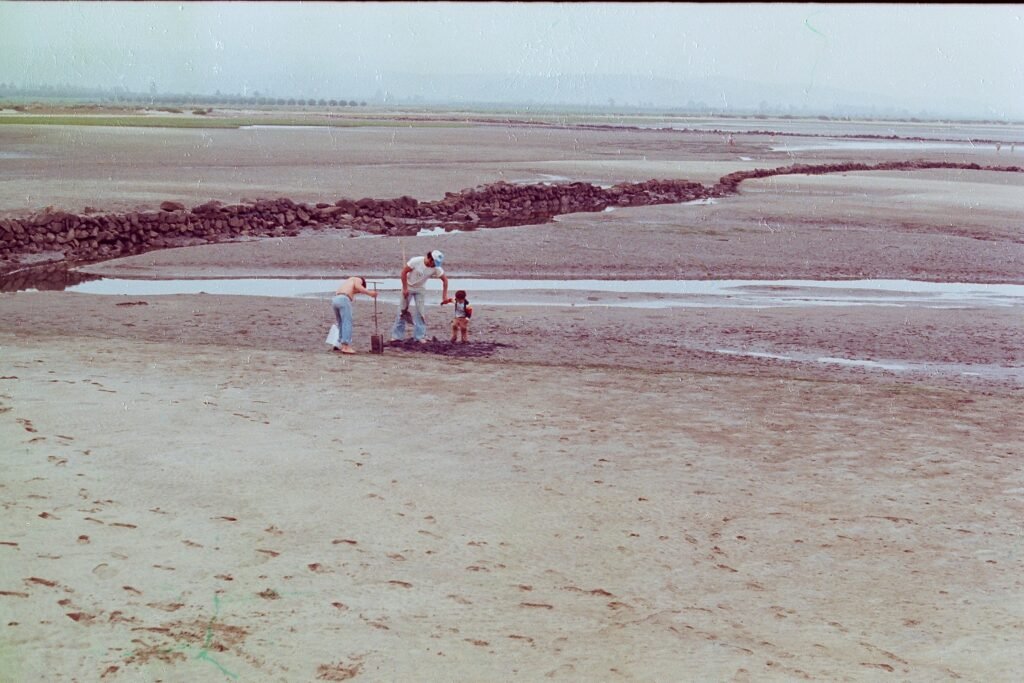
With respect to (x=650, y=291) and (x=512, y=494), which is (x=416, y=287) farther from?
(x=650, y=291)

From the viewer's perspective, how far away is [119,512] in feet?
24.5

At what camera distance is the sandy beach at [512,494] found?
234 inches

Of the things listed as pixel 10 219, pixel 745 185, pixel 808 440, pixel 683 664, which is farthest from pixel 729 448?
pixel 745 185

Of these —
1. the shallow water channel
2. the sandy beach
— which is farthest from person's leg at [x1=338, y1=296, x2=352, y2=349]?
the shallow water channel

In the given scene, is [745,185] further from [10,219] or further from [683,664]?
[683,664]

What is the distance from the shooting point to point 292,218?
2875cm

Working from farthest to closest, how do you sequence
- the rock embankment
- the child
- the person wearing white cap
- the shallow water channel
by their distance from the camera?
the rock embankment
the shallow water channel
the child
the person wearing white cap

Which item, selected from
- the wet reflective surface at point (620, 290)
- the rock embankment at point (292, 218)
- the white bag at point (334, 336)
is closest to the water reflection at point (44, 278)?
the wet reflective surface at point (620, 290)

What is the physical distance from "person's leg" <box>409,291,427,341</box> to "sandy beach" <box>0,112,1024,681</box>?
430mm

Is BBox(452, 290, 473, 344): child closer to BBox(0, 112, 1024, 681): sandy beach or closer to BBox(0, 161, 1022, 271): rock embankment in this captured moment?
BBox(0, 112, 1024, 681): sandy beach

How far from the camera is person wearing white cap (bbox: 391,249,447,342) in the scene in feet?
47.4

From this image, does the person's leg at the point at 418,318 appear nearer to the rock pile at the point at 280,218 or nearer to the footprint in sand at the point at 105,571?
the footprint in sand at the point at 105,571

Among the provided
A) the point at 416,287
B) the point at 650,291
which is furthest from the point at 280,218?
the point at 416,287

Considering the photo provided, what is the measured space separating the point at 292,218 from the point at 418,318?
48.5 ft
